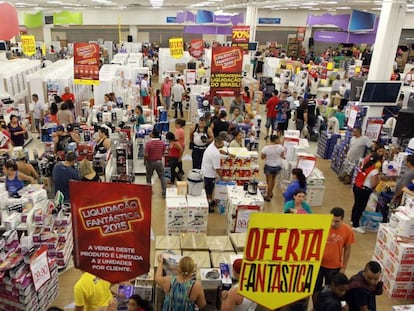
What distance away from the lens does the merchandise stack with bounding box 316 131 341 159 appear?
10.4 meters

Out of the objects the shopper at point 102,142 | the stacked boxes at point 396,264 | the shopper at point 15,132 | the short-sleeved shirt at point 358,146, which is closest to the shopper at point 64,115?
the shopper at point 15,132

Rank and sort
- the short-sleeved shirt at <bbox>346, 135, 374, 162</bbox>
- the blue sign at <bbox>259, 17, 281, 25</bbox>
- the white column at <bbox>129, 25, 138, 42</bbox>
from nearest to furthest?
the short-sleeved shirt at <bbox>346, 135, 374, 162</bbox>, the blue sign at <bbox>259, 17, 281, 25</bbox>, the white column at <bbox>129, 25, 138, 42</bbox>

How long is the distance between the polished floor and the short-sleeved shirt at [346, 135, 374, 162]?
0.84m

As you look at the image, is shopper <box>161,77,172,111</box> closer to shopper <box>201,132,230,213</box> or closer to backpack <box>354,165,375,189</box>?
shopper <box>201,132,230,213</box>

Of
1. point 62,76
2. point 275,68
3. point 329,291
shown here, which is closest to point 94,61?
point 62,76

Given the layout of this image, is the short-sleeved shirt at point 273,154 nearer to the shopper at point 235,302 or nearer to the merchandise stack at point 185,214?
the merchandise stack at point 185,214

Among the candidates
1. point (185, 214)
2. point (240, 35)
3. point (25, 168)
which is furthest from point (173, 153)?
point (240, 35)

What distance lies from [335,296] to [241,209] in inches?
106

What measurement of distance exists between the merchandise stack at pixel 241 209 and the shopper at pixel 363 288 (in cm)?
248

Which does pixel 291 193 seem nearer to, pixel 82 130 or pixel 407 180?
pixel 407 180

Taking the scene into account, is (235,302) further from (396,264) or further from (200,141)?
(200,141)

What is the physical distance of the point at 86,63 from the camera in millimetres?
10031

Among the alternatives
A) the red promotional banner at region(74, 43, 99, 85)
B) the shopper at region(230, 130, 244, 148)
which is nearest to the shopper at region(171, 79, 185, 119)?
the red promotional banner at region(74, 43, 99, 85)

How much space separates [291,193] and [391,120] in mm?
5993
